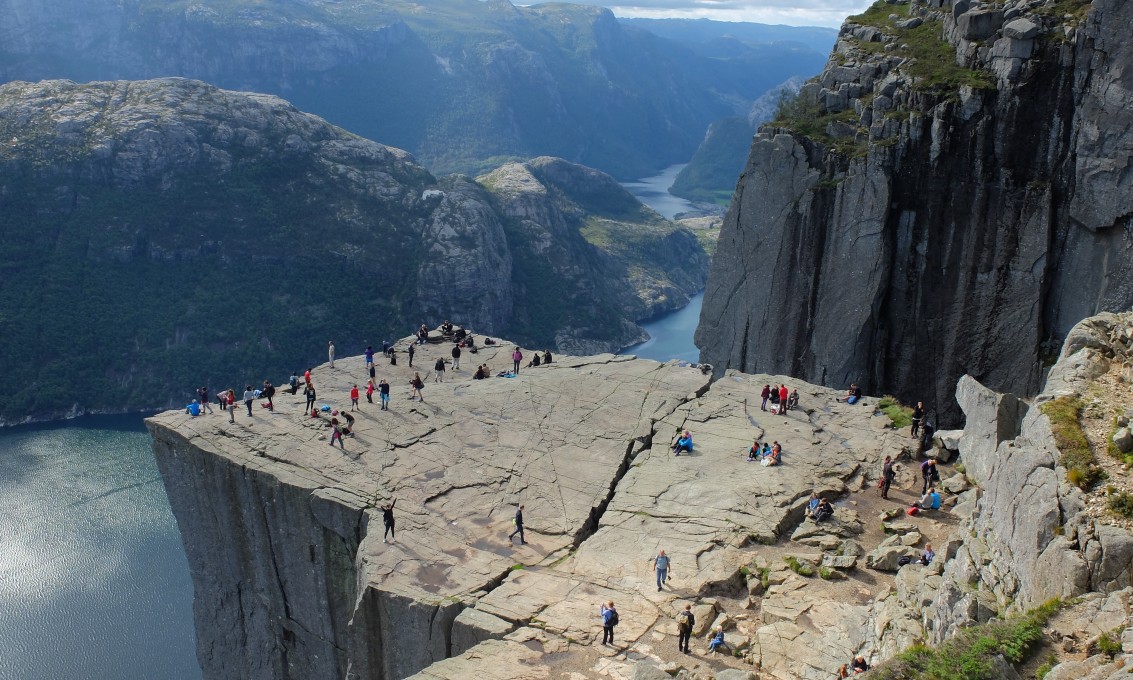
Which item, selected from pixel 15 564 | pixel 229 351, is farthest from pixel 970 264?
pixel 229 351

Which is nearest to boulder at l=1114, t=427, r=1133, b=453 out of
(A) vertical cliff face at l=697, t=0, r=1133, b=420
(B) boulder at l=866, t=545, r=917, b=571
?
(B) boulder at l=866, t=545, r=917, b=571

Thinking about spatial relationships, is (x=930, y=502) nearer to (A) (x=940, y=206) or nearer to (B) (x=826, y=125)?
(A) (x=940, y=206)

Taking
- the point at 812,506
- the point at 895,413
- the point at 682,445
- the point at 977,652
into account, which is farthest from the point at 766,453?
the point at 977,652

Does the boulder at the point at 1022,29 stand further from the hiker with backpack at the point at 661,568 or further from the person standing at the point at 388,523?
the person standing at the point at 388,523

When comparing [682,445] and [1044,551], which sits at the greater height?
[1044,551]

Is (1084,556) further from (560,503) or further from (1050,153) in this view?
(1050,153)

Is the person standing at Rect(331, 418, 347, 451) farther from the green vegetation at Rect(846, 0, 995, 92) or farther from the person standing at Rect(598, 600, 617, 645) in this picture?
the green vegetation at Rect(846, 0, 995, 92)
